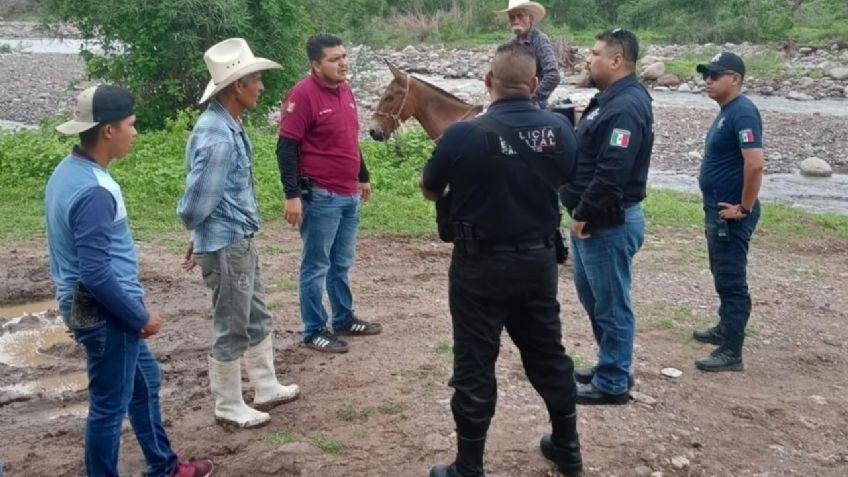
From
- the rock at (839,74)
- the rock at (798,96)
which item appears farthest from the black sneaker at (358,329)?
the rock at (839,74)

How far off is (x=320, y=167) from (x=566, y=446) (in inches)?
96.3

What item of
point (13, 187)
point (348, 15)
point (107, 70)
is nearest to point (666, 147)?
point (348, 15)

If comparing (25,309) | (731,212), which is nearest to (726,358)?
(731,212)

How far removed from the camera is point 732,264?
611cm

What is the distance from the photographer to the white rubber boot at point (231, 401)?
4.98 meters

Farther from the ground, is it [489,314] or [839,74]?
[489,314]

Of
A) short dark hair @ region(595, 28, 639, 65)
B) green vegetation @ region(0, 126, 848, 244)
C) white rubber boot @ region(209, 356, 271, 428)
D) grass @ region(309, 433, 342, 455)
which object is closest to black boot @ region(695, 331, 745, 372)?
short dark hair @ region(595, 28, 639, 65)

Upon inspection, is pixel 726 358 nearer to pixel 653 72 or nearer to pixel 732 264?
pixel 732 264

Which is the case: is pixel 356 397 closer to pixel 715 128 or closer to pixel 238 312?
pixel 238 312

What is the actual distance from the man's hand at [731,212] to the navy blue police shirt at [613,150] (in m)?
1.06

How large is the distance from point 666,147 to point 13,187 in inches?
539

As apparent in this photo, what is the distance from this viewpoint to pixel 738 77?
5977 millimetres

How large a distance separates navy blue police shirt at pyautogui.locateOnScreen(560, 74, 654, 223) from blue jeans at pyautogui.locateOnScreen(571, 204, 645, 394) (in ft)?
0.51

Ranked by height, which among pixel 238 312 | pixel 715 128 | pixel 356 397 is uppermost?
pixel 715 128
